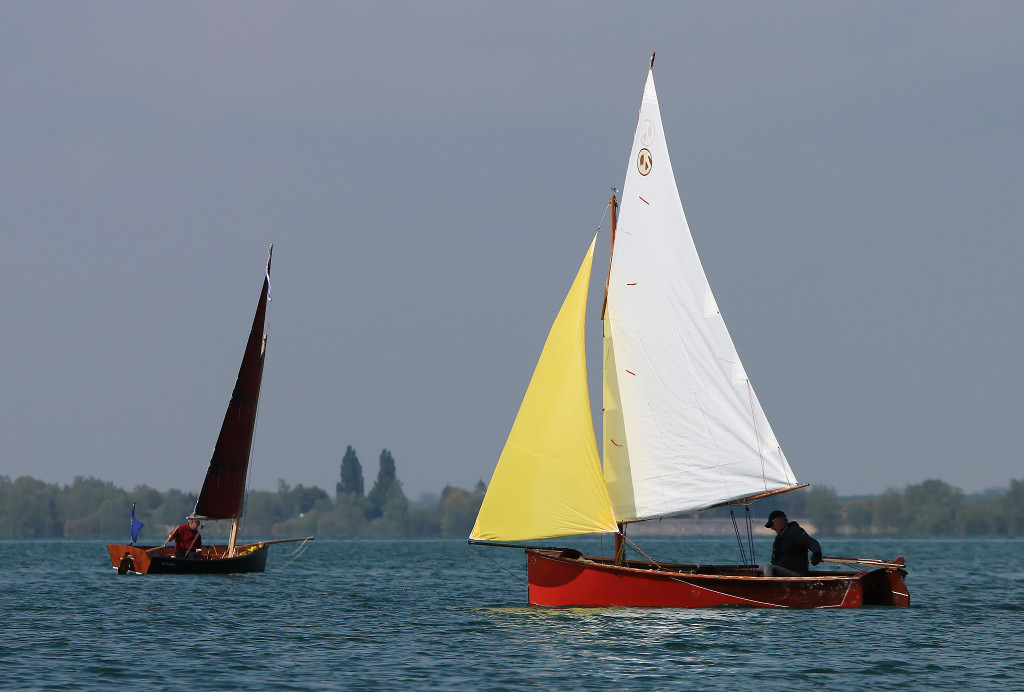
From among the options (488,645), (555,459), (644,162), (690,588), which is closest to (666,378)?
(555,459)

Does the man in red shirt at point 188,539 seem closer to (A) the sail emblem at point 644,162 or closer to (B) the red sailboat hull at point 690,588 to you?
(B) the red sailboat hull at point 690,588

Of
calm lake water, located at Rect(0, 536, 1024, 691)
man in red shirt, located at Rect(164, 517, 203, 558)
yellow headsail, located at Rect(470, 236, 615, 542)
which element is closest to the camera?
calm lake water, located at Rect(0, 536, 1024, 691)

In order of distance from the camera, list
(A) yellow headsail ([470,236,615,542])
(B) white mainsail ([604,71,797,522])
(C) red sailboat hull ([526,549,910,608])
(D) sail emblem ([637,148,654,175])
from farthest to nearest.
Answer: (D) sail emblem ([637,148,654,175]) < (B) white mainsail ([604,71,797,522]) < (A) yellow headsail ([470,236,615,542]) < (C) red sailboat hull ([526,549,910,608])

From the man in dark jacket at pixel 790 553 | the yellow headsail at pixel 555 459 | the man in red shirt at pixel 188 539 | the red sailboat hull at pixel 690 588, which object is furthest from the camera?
the man in red shirt at pixel 188 539

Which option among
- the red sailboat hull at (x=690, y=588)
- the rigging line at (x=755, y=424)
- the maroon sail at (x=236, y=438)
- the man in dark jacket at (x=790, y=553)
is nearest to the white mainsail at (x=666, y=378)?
the rigging line at (x=755, y=424)

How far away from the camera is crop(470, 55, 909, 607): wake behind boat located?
2994cm

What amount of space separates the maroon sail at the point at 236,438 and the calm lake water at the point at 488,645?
10189mm

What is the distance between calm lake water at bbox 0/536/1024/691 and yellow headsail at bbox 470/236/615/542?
7.10 ft

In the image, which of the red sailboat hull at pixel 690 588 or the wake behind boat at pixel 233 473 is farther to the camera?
the wake behind boat at pixel 233 473

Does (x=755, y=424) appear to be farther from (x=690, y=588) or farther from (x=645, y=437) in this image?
(x=690, y=588)

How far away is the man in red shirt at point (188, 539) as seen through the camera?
50.7 meters

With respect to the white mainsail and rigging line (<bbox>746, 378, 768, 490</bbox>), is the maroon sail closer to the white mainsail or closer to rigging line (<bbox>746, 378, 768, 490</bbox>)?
the white mainsail

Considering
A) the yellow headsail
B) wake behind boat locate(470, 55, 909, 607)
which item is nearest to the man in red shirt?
wake behind boat locate(470, 55, 909, 607)

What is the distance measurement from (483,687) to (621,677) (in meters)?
2.49
